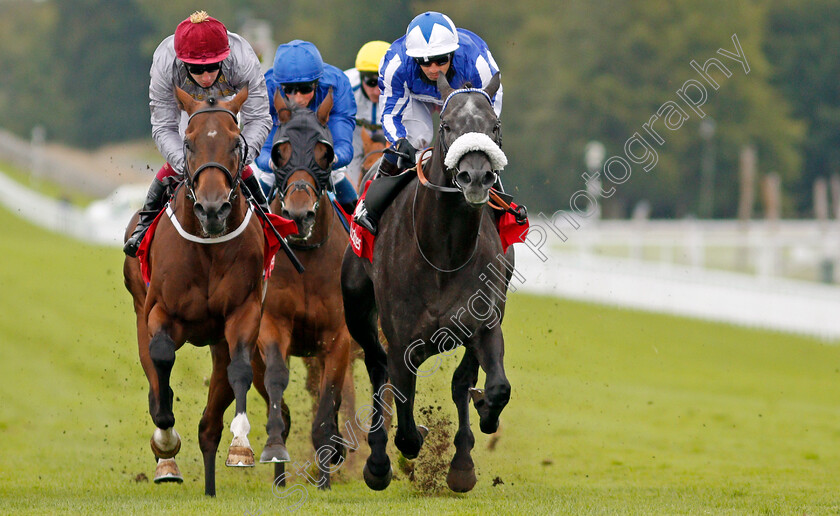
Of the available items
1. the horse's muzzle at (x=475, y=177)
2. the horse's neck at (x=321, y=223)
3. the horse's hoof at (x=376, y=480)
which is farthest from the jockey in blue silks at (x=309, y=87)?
the horse's muzzle at (x=475, y=177)

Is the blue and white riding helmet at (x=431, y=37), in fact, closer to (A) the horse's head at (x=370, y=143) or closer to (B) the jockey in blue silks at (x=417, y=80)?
(B) the jockey in blue silks at (x=417, y=80)

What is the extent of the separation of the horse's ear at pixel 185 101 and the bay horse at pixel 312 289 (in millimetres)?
1062

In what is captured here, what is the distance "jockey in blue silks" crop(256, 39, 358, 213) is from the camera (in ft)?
26.5

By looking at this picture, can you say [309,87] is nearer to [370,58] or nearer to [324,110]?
[324,110]

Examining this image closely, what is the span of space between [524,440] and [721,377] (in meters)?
5.93

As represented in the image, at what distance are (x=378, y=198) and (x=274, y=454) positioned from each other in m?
1.51

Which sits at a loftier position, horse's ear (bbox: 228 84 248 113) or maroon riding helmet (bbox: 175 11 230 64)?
maroon riding helmet (bbox: 175 11 230 64)

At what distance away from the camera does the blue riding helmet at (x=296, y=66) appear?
8.16 meters

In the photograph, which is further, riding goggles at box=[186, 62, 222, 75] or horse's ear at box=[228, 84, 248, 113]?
riding goggles at box=[186, 62, 222, 75]

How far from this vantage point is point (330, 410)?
7582 mm

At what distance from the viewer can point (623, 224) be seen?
35719 mm

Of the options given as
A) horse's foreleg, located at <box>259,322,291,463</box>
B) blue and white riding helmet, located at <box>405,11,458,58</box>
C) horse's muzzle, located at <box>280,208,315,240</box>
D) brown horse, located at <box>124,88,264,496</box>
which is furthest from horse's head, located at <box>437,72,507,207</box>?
horse's foreleg, located at <box>259,322,291,463</box>

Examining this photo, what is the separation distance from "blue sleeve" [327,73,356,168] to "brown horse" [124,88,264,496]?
1.25 metres

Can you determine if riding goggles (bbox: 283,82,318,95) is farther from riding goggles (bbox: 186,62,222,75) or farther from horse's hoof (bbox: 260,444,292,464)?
horse's hoof (bbox: 260,444,292,464)
